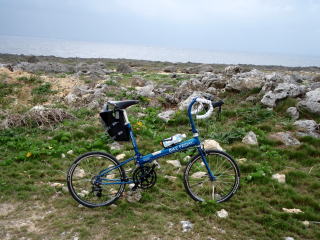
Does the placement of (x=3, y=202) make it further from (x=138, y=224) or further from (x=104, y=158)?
(x=138, y=224)

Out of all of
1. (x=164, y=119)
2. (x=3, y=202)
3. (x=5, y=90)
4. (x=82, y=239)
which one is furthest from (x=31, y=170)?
(x=5, y=90)

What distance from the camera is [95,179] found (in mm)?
5098

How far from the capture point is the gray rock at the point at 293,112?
9373 mm

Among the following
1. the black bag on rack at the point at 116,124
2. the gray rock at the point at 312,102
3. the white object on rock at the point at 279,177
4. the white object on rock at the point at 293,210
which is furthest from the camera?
the gray rock at the point at 312,102

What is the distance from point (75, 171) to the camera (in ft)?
16.7

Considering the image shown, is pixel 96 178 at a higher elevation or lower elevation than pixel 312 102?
lower

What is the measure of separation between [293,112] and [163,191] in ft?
19.4

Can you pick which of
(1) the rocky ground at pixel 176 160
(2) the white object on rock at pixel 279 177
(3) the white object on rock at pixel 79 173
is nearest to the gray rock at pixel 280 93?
(1) the rocky ground at pixel 176 160

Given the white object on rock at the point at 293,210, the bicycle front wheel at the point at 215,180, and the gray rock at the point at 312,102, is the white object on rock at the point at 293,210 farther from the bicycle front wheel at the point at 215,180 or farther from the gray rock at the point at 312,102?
the gray rock at the point at 312,102

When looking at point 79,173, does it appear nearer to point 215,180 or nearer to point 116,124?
point 116,124

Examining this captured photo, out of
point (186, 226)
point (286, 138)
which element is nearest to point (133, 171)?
point (186, 226)

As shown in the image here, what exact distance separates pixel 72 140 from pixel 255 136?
15.9 feet

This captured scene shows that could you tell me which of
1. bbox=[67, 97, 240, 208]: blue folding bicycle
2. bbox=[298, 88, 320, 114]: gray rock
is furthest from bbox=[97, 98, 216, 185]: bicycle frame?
bbox=[298, 88, 320, 114]: gray rock

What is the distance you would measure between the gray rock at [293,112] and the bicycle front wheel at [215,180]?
5068mm
